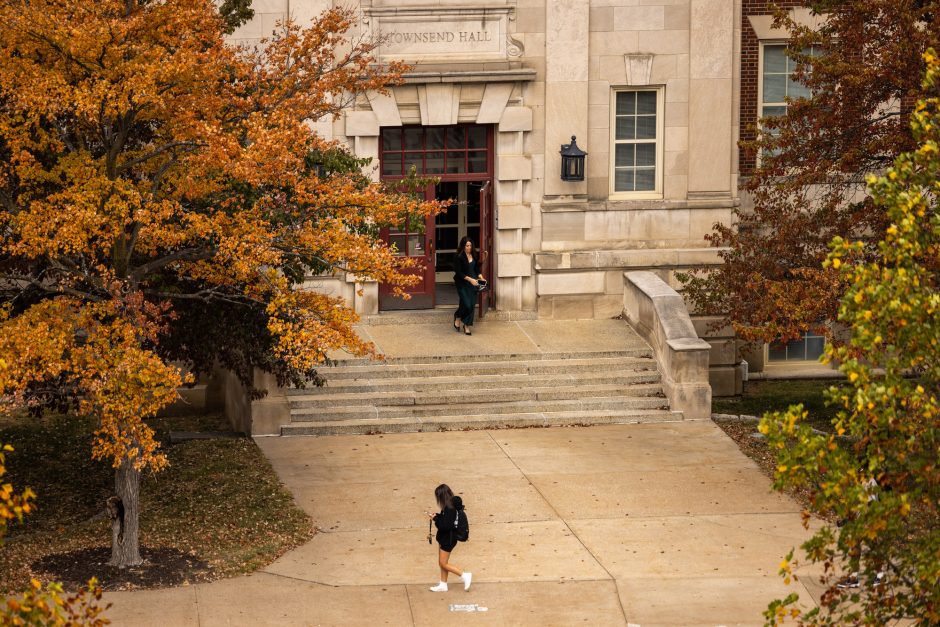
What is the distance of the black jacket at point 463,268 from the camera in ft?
78.2

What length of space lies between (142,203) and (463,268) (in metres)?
8.70

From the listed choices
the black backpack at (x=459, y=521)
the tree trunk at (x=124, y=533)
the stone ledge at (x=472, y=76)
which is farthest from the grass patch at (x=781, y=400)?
the tree trunk at (x=124, y=533)

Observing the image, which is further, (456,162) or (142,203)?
(456,162)

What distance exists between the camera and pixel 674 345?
22.2m

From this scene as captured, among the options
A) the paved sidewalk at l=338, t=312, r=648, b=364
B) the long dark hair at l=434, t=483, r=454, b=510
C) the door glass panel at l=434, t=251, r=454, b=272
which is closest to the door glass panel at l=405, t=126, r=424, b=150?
the paved sidewalk at l=338, t=312, r=648, b=364

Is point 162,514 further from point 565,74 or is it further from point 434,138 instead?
point 565,74

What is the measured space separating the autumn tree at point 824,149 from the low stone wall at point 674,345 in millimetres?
769

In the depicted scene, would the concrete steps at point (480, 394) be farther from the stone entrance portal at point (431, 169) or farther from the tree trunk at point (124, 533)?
the tree trunk at point (124, 533)

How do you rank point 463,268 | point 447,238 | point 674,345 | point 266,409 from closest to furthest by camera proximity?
point 266,409
point 674,345
point 463,268
point 447,238

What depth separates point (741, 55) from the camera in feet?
84.2

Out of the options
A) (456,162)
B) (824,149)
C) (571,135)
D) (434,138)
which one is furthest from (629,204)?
(824,149)

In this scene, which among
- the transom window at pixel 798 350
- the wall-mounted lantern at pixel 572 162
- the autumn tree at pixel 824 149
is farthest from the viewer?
the transom window at pixel 798 350

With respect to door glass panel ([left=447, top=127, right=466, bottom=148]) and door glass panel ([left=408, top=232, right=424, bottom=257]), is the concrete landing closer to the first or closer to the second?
door glass panel ([left=408, top=232, right=424, bottom=257])

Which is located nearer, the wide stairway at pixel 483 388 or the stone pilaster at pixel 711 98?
the wide stairway at pixel 483 388
